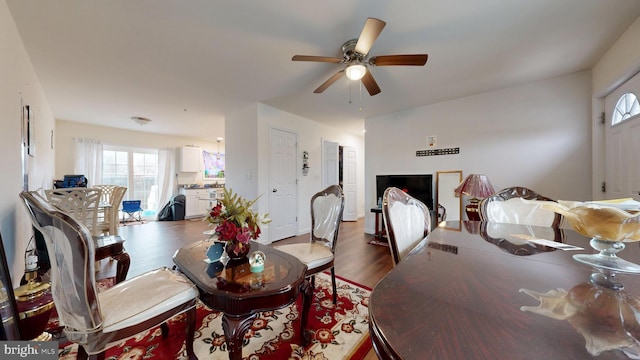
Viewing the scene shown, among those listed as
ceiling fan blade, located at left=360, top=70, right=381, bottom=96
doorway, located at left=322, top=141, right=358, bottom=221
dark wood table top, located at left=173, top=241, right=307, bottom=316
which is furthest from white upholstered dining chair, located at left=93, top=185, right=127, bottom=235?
doorway, located at left=322, top=141, right=358, bottom=221

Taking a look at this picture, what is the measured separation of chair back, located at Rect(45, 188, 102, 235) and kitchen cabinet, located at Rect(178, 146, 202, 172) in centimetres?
410

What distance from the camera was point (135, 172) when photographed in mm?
5945

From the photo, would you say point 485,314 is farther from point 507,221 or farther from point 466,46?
point 466,46

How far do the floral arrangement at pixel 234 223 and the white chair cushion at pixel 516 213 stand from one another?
194 centimetres

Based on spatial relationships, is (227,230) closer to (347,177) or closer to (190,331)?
(190,331)

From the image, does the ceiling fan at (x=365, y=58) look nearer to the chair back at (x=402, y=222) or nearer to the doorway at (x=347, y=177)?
the chair back at (x=402, y=222)

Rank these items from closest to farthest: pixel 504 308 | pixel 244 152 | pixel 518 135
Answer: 1. pixel 504 308
2. pixel 518 135
3. pixel 244 152

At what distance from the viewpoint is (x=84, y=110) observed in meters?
4.16

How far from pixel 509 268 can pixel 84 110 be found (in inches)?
255

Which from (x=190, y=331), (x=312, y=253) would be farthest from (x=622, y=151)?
(x=190, y=331)

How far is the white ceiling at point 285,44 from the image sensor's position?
1.70m

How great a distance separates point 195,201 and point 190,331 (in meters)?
5.69

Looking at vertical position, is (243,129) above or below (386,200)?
above

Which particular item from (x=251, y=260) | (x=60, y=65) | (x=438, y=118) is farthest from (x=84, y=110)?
(x=438, y=118)
